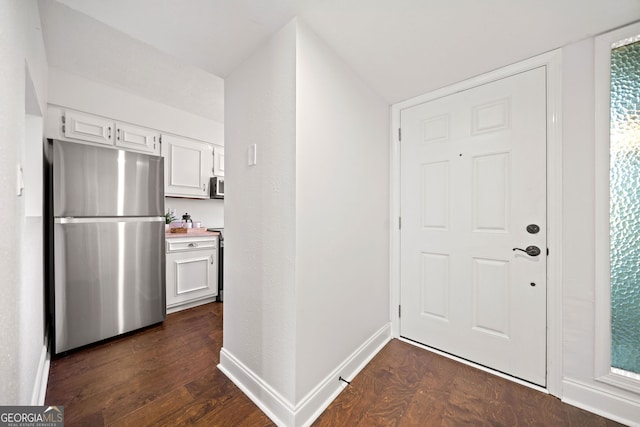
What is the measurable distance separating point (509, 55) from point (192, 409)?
288 cm

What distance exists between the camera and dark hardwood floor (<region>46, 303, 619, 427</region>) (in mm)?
1306

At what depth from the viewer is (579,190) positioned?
1426 mm

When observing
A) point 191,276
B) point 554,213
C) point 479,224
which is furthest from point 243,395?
point 554,213

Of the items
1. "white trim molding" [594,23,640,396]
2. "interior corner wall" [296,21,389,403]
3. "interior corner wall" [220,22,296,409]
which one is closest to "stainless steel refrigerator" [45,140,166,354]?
"interior corner wall" [220,22,296,409]

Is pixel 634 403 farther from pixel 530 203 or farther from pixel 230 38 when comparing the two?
pixel 230 38

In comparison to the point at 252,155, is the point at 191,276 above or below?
below

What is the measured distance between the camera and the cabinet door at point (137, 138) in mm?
2578

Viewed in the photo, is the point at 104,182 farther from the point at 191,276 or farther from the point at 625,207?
the point at 625,207

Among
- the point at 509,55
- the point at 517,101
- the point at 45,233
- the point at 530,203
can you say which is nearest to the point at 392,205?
the point at 530,203

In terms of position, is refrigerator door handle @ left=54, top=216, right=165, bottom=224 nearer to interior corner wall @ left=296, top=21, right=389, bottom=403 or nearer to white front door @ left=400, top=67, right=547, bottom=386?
interior corner wall @ left=296, top=21, right=389, bottom=403

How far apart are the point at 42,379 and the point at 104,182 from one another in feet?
4.62

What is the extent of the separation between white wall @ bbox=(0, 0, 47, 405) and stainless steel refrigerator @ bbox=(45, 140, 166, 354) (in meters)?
0.49

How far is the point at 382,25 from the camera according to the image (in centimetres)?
134

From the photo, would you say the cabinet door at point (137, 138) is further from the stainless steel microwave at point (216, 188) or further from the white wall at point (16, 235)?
the white wall at point (16, 235)
